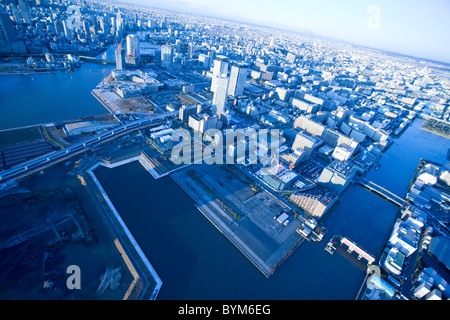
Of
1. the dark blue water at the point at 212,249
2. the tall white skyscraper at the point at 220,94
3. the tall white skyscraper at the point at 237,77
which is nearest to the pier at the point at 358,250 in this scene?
the dark blue water at the point at 212,249

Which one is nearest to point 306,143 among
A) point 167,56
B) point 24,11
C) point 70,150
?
point 70,150

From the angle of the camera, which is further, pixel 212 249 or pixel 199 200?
pixel 199 200

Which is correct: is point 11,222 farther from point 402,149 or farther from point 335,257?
point 402,149

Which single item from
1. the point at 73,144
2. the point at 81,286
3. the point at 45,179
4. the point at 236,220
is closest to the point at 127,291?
the point at 81,286

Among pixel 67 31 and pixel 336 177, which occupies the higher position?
pixel 67 31

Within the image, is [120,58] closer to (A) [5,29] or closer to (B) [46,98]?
(B) [46,98]

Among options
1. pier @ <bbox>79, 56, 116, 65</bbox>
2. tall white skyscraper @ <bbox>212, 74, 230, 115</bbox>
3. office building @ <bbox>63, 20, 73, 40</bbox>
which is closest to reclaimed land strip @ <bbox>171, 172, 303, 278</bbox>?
tall white skyscraper @ <bbox>212, 74, 230, 115</bbox>

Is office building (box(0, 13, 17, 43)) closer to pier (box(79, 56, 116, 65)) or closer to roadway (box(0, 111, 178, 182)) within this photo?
pier (box(79, 56, 116, 65))
